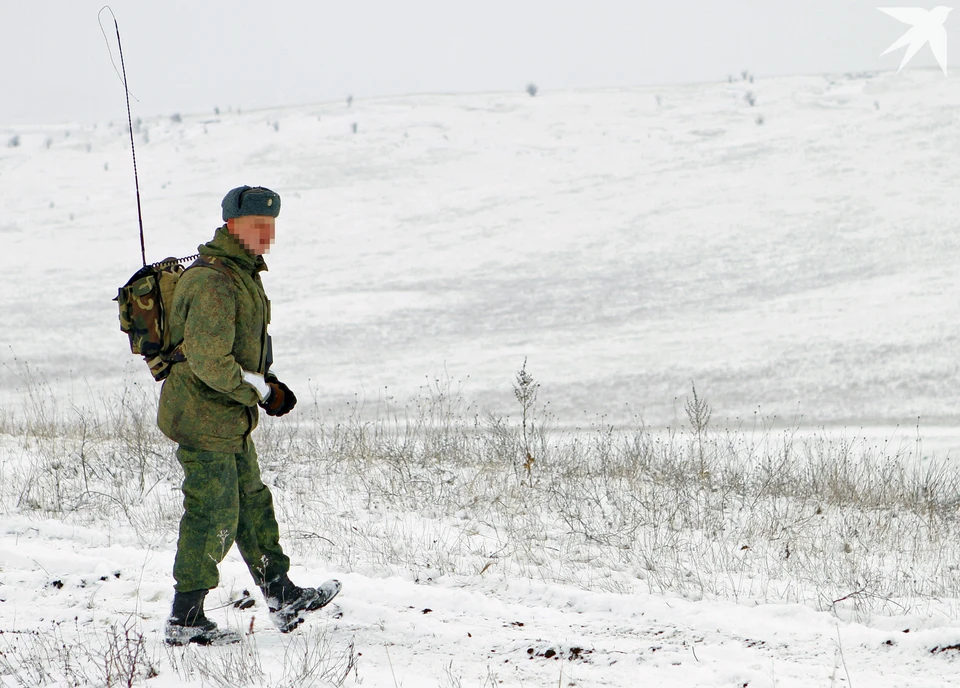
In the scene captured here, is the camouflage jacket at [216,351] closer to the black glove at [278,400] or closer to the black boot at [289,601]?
the black glove at [278,400]

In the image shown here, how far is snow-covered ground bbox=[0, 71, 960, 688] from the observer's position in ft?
11.5

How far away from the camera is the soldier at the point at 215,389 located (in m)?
3.17


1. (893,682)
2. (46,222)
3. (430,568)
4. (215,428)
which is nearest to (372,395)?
(430,568)

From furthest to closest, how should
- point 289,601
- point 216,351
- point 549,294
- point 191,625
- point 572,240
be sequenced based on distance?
point 572,240
point 549,294
point 289,601
point 191,625
point 216,351

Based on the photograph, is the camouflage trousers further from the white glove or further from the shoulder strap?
the shoulder strap

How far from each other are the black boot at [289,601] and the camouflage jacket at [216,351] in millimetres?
687

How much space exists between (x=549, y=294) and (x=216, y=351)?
13.5 metres

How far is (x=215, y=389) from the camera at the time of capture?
323cm

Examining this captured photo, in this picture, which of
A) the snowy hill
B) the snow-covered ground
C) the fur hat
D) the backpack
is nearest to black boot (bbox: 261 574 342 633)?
the snow-covered ground

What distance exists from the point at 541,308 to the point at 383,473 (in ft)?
31.9

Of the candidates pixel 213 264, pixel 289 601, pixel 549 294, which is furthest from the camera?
pixel 549 294

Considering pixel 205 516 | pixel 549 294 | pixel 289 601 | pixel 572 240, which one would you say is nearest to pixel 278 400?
pixel 205 516

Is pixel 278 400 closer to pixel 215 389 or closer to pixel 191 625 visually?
pixel 215 389

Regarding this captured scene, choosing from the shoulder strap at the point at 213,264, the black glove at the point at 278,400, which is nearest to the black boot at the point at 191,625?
the black glove at the point at 278,400
